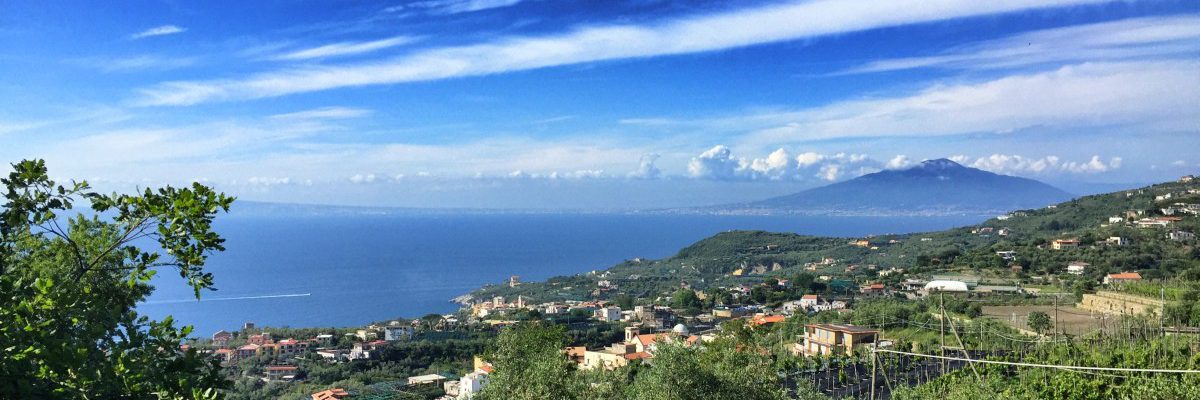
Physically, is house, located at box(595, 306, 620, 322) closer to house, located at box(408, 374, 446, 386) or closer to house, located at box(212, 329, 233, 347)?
house, located at box(408, 374, 446, 386)

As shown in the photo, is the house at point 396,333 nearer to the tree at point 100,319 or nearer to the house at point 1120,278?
the house at point 1120,278

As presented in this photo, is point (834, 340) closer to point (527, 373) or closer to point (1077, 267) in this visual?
point (527, 373)

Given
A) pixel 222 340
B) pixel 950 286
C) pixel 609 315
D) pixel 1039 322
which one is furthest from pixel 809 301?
pixel 222 340

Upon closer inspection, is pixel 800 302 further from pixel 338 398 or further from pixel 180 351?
pixel 180 351

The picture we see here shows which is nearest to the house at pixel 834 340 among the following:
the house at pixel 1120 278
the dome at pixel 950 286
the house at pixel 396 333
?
the dome at pixel 950 286

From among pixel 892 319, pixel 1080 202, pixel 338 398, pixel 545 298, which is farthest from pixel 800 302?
pixel 1080 202

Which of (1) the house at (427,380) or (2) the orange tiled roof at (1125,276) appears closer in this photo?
(1) the house at (427,380)

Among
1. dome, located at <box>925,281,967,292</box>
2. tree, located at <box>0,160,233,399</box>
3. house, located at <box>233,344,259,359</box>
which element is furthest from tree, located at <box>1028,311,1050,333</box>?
house, located at <box>233,344,259,359</box>
